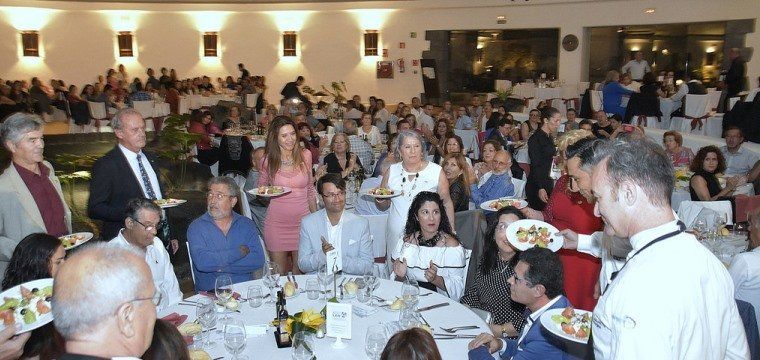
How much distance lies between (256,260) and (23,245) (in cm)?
140

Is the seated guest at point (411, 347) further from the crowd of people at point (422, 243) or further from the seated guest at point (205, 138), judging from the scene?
the seated guest at point (205, 138)

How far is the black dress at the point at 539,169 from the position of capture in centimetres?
555

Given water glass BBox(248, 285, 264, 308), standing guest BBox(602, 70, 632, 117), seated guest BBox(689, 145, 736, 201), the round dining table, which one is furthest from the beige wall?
A: water glass BBox(248, 285, 264, 308)

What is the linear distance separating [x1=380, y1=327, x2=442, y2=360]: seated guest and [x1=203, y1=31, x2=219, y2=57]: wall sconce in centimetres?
1894

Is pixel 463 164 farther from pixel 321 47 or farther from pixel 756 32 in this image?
pixel 321 47

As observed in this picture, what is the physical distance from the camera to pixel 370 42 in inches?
750

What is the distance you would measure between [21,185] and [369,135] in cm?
589

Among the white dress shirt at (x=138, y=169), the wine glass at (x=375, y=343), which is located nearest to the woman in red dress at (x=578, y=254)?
the wine glass at (x=375, y=343)

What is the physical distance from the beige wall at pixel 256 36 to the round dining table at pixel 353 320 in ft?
47.2

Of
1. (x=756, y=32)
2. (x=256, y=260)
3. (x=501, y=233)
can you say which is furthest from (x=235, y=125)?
(x=756, y=32)

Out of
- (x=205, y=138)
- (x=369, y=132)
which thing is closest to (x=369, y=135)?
(x=369, y=132)

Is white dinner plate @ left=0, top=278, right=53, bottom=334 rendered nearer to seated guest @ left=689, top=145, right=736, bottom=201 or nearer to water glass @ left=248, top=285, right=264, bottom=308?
water glass @ left=248, top=285, right=264, bottom=308

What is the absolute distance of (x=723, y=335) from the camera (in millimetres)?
1765

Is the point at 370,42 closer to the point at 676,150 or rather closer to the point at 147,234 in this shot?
the point at 676,150
